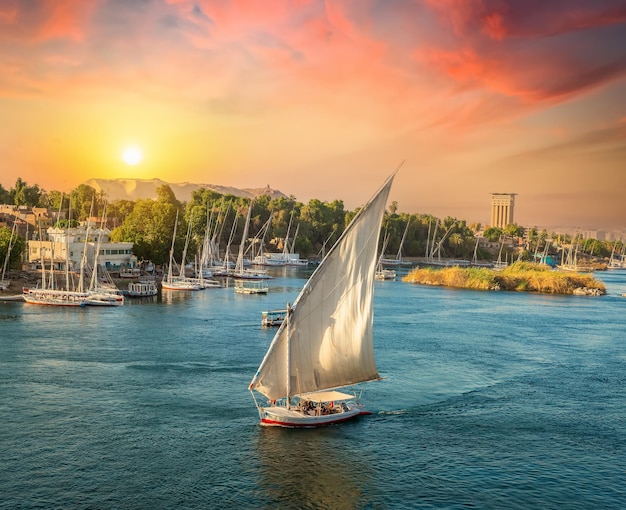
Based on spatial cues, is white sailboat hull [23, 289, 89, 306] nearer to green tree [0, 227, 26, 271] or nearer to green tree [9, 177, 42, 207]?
green tree [0, 227, 26, 271]

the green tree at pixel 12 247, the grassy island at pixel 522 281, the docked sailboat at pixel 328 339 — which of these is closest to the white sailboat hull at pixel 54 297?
the green tree at pixel 12 247

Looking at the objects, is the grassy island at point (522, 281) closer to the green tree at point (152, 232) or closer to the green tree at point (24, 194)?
the green tree at point (152, 232)

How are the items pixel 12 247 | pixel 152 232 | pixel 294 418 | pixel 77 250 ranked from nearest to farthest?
pixel 294 418, pixel 12 247, pixel 77 250, pixel 152 232

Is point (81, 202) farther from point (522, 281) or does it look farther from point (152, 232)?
point (522, 281)

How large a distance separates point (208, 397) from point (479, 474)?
17613 millimetres

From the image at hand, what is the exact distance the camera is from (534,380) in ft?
159

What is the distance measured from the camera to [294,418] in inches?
1389

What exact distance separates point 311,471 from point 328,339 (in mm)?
8097

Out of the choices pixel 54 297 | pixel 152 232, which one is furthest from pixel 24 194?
pixel 54 297

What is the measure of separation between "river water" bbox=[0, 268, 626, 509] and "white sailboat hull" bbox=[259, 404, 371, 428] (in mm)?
549

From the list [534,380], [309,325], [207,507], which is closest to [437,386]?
[534,380]

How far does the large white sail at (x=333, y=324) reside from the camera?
116ft

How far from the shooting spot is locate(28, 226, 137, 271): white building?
100 metres

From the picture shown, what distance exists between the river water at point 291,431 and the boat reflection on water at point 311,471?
10 cm
